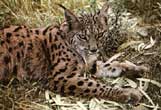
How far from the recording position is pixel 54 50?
4.43m

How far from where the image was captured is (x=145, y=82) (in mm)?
4492

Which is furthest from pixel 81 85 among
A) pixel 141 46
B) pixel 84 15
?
pixel 141 46

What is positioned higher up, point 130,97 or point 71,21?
point 71,21

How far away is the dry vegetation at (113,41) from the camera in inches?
168

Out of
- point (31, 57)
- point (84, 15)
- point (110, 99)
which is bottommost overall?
point (110, 99)

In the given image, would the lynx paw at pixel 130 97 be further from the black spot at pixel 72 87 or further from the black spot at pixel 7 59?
the black spot at pixel 7 59

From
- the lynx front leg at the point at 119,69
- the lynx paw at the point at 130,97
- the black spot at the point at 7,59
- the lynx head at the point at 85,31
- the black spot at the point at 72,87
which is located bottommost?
the lynx paw at the point at 130,97

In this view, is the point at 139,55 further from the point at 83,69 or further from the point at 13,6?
the point at 13,6

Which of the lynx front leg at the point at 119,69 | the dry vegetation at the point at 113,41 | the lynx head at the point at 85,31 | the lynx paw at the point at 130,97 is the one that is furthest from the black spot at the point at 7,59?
the lynx paw at the point at 130,97

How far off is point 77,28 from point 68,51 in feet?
0.59

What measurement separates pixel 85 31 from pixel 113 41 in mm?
591

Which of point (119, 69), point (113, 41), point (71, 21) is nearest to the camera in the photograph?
point (71, 21)

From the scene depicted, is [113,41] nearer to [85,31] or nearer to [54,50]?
[85,31]

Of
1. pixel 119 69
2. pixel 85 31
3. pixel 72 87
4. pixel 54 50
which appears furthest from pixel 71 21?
pixel 119 69
